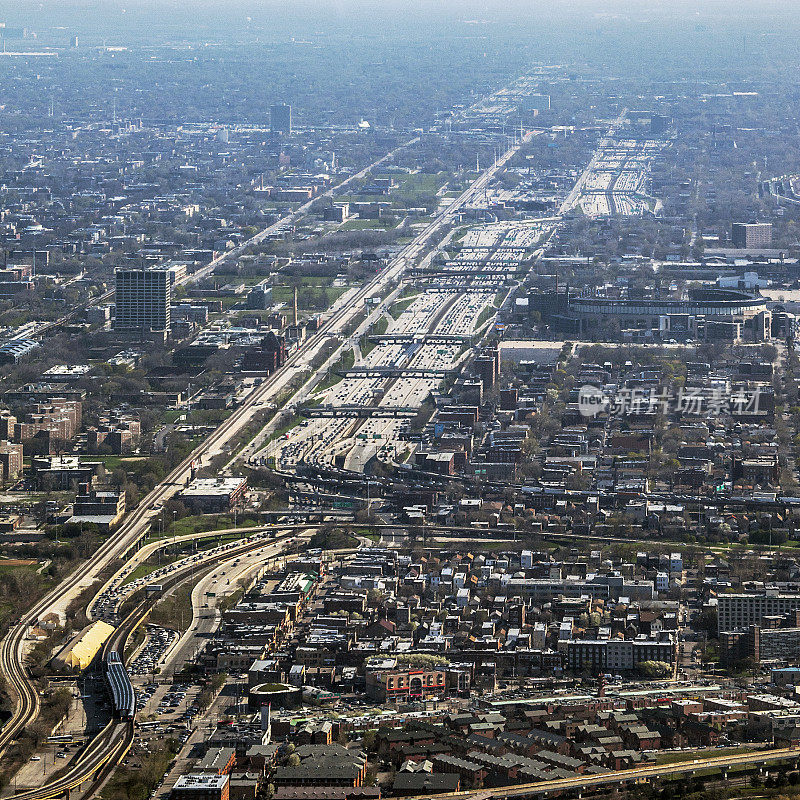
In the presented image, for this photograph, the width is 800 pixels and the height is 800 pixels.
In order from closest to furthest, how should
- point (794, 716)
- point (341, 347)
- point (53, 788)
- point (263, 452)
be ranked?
point (53, 788) < point (794, 716) < point (263, 452) < point (341, 347)

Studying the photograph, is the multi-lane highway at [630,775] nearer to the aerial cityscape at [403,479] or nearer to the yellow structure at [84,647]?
the aerial cityscape at [403,479]

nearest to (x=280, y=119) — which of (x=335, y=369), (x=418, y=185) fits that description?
(x=418, y=185)

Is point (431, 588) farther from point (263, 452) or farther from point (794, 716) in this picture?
point (263, 452)

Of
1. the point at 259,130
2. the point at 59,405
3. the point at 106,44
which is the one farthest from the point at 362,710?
the point at 106,44

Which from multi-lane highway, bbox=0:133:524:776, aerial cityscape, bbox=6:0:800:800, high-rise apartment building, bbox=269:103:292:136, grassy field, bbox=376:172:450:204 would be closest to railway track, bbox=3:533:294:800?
aerial cityscape, bbox=6:0:800:800

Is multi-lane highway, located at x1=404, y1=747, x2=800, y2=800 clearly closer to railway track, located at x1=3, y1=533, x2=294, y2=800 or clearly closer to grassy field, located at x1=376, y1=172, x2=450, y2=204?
railway track, located at x1=3, y1=533, x2=294, y2=800
